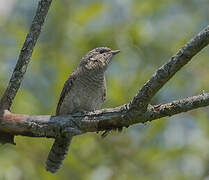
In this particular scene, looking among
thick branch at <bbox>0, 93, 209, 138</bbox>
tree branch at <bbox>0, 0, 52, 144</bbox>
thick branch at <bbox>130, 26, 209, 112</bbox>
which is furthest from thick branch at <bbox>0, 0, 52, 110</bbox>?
thick branch at <bbox>130, 26, 209, 112</bbox>

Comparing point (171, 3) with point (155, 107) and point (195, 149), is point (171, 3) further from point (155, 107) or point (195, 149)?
point (155, 107)

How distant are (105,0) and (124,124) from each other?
300cm

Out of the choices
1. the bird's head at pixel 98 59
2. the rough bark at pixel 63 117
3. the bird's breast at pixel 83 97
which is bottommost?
the rough bark at pixel 63 117

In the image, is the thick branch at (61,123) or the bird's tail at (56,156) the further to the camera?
the bird's tail at (56,156)

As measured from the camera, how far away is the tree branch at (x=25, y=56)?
13.2ft

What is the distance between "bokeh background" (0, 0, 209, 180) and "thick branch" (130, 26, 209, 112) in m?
1.82

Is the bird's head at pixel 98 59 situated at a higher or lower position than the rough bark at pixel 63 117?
higher

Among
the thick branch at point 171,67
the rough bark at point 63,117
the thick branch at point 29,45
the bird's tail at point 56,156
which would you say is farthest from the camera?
the bird's tail at point 56,156

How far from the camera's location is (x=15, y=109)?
5539mm

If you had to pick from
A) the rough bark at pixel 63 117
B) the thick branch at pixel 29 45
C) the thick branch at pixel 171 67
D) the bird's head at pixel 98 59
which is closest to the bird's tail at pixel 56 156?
the bird's head at pixel 98 59

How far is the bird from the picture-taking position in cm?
520

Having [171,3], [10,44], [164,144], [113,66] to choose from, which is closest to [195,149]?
[164,144]

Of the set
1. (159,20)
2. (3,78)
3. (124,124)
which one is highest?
(159,20)

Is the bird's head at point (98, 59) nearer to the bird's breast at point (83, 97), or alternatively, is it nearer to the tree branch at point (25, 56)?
the bird's breast at point (83, 97)
